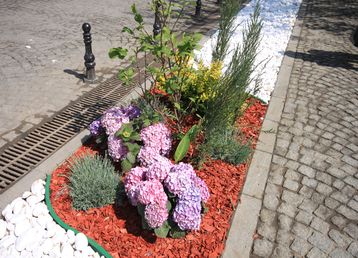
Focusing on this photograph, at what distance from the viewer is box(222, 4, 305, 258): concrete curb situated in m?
3.10

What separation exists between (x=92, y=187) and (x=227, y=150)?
1690 millimetres

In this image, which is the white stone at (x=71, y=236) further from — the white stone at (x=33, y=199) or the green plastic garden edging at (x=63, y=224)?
the white stone at (x=33, y=199)

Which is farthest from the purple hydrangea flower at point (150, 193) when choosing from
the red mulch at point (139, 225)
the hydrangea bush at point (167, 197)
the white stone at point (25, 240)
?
the white stone at point (25, 240)

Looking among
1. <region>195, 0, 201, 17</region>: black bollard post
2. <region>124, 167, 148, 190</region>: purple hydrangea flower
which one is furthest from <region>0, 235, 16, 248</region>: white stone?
<region>195, 0, 201, 17</region>: black bollard post

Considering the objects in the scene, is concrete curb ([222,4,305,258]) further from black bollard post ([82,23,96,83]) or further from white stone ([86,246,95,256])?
black bollard post ([82,23,96,83])

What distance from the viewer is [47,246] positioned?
286 cm

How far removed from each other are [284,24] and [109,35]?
17.9ft

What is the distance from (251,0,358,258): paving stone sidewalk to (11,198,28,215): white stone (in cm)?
235

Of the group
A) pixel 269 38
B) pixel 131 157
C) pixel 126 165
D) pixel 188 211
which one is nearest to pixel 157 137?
pixel 131 157

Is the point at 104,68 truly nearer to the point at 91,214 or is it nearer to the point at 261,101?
the point at 261,101

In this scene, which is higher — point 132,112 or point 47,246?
point 132,112

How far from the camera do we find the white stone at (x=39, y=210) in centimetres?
319

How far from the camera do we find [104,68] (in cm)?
676

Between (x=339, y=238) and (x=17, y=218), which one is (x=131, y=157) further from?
(x=339, y=238)
